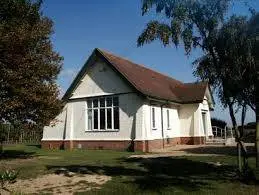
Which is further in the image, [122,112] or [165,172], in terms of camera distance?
[122,112]

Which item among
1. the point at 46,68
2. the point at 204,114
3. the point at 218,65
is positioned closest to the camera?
the point at 218,65

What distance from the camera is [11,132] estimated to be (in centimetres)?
4078

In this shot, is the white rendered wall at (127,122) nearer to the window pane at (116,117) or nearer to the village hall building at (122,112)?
the village hall building at (122,112)

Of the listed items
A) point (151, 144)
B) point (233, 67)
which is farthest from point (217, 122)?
point (233, 67)

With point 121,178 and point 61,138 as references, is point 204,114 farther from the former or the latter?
point 121,178

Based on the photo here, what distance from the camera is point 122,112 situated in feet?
95.1

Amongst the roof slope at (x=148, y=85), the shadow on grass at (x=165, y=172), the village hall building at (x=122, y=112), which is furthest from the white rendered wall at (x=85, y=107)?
the shadow on grass at (x=165, y=172)

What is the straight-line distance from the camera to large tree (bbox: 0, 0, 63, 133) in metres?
20.1

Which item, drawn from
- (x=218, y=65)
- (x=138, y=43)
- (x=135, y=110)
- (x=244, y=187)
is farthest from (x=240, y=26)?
(x=135, y=110)

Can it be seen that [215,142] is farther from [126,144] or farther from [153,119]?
[126,144]

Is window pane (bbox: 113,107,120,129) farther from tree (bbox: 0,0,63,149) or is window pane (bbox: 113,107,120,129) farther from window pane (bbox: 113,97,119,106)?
tree (bbox: 0,0,63,149)

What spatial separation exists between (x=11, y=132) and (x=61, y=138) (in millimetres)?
10345

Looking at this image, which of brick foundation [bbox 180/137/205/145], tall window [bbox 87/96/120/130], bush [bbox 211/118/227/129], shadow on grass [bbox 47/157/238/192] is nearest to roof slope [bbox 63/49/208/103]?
tall window [bbox 87/96/120/130]

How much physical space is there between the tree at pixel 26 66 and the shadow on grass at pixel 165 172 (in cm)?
486
